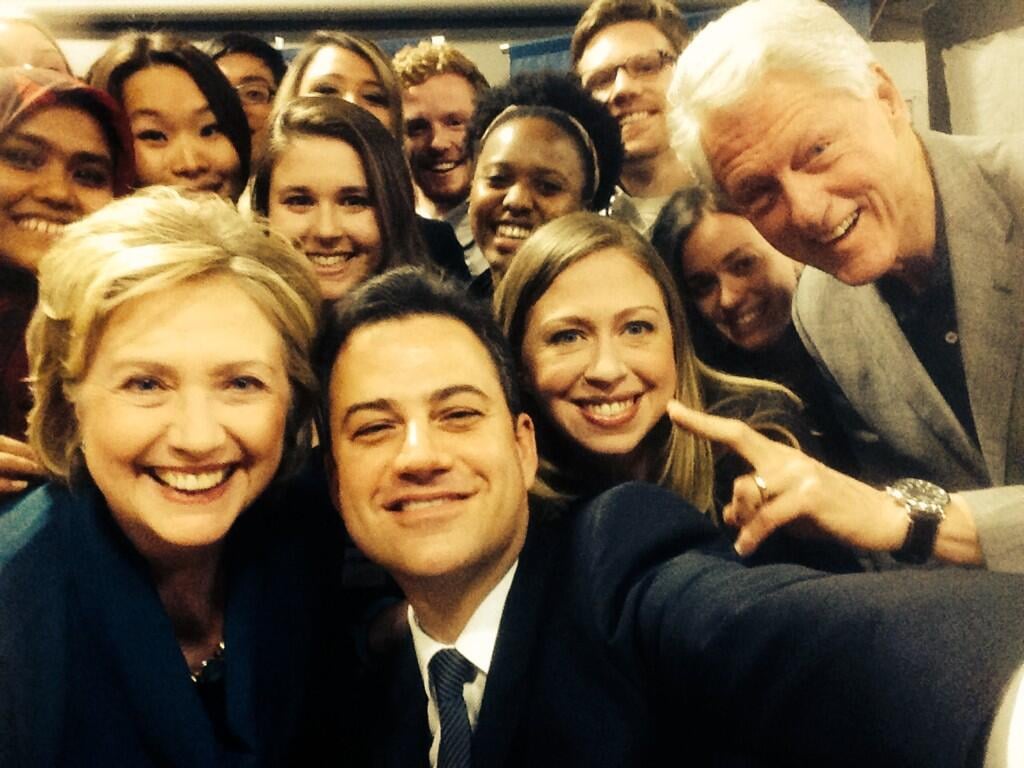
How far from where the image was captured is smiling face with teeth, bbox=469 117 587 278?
109cm

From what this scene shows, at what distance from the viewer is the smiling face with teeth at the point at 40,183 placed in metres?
0.92

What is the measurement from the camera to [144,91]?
1082 millimetres

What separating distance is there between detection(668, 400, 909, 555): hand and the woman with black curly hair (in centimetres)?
43

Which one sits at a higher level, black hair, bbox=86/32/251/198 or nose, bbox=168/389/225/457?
black hair, bbox=86/32/251/198

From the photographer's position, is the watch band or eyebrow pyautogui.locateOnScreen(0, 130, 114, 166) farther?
eyebrow pyautogui.locateOnScreen(0, 130, 114, 166)

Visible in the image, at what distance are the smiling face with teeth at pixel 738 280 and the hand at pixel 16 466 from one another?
0.79 m

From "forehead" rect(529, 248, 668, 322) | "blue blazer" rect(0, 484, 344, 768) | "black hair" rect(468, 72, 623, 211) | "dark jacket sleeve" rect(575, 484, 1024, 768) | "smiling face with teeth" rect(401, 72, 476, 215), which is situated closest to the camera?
"dark jacket sleeve" rect(575, 484, 1024, 768)

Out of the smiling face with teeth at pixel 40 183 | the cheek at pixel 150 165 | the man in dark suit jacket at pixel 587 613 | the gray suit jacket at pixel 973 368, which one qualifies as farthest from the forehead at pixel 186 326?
the gray suit jacket at pixel 973 368

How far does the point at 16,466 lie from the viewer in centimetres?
88

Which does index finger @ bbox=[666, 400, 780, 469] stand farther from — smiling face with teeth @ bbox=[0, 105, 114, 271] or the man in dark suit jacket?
smiling face with teeth @ bbox=[0, 105, 114, 271]

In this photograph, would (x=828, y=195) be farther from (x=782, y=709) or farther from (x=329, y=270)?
(x=329, y=270)

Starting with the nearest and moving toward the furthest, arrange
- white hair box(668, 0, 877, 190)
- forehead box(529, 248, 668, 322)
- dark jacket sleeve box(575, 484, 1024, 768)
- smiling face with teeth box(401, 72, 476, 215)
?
1. dark jacket sleeve box(575, 484, 1024, 768)
2. white hair box(668, 0, 877, 190)
3. forehead box(529, 248, 668, 322)
4. smiling face with teeth box(401, 72, 476, 215)

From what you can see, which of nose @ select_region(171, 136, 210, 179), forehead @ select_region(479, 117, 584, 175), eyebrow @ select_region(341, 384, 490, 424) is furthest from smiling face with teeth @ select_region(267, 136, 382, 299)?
eyebrow @ select_region(341, 384, 490, 424)

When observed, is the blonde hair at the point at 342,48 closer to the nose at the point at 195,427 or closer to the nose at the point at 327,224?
the nose at the point at 327,224
